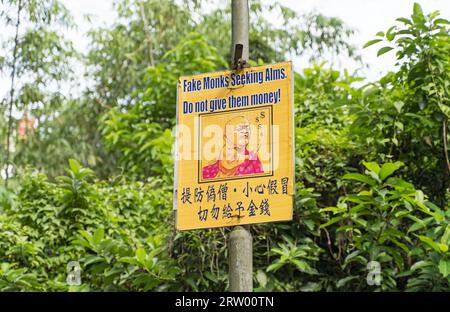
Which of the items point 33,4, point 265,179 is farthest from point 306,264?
point 33,4

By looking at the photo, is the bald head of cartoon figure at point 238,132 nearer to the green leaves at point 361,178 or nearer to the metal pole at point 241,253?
the metal pole at point 241,253

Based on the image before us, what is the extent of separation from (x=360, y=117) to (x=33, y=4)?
551 cm

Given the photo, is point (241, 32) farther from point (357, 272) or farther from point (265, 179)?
point (357, 272)

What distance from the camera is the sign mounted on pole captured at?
15.4 feet

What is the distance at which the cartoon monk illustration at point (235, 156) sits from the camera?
4.73m

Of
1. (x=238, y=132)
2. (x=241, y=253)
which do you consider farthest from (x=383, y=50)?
(x=241, y=253)

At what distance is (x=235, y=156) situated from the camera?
15.7 feet

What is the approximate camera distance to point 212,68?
432 inches

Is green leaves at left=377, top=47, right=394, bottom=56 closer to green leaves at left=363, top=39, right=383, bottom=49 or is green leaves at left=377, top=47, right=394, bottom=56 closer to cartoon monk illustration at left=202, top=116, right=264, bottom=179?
green leaves at left=363, top=39, right=383, bottom=49

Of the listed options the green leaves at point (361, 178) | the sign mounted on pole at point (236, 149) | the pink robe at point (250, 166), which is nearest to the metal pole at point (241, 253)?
the sign mounted on pole at point (236, 149)

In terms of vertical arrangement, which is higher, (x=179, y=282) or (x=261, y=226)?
(x=261, y=226)

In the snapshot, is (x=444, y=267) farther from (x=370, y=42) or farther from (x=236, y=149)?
(x=236, y=149)

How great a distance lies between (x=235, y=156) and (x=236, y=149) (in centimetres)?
4
